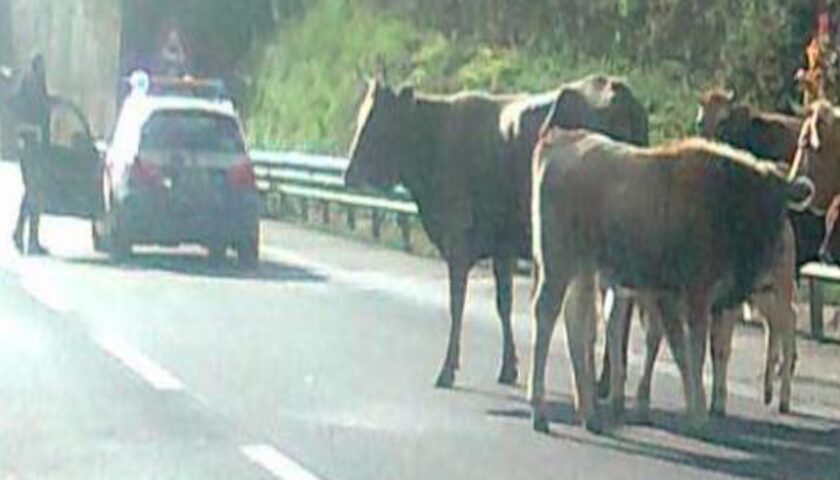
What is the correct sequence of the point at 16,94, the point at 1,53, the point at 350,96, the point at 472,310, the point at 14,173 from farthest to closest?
the point at 1,53
the point at 14,173
the point at 350,96
the point at 16,94
the point at 472,310

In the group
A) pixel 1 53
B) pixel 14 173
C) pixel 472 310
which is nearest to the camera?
pixel 472 310

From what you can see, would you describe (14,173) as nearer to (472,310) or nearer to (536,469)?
(472,310)

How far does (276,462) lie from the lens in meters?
12.6

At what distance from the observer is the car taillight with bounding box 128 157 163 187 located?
2653cm

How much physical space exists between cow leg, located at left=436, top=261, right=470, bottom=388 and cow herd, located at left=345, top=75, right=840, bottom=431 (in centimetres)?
1

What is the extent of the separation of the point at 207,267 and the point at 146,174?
3.85ft

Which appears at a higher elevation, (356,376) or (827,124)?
(827,124)

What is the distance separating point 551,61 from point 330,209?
375 centimetres

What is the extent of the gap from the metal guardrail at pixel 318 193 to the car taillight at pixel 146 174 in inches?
116

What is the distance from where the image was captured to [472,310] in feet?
72.2

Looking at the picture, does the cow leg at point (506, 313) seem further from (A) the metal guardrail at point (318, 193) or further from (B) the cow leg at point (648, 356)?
(A) the metal guardrail at point (318, 193)

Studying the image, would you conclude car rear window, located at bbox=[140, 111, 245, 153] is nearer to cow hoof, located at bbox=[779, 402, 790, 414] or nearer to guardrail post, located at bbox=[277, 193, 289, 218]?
guardrail post, located at bbox=[277, 193, 289, 218]

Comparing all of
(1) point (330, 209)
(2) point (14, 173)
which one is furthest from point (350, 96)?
(2) point (14, 173)

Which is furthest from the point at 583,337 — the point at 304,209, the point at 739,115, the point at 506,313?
the point at 304,209
